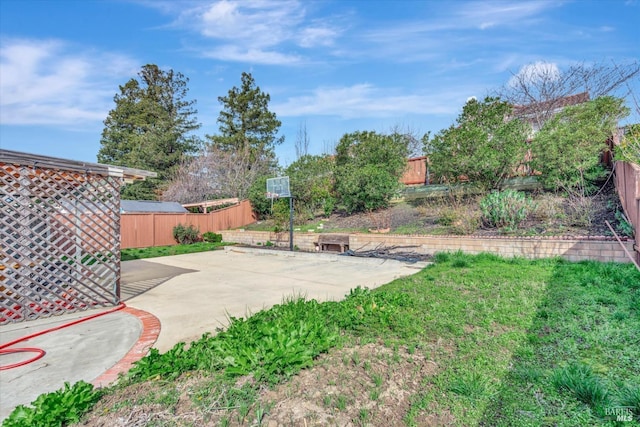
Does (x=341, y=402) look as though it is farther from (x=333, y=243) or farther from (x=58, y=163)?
(x=333, y=243)

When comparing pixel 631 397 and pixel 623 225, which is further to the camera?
pixel 623 225

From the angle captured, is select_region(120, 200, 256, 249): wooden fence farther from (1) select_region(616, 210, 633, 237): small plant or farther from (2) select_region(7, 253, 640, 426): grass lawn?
(1) select_region(616, 210, 633, 237): small plant

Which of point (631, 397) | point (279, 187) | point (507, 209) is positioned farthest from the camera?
point (279, 187)

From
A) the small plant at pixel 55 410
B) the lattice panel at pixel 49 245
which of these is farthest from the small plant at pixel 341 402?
the lattice panel at pixel 49 245

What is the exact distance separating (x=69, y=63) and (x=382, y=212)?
10261 mm

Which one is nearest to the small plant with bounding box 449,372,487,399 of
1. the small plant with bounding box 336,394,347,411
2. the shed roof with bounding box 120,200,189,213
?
the small plant with bounding box 336,394,347,411

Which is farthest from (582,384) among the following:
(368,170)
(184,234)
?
(184,234)

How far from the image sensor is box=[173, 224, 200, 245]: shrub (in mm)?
14242

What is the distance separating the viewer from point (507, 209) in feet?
25.8

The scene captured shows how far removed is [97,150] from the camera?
27.4 meters

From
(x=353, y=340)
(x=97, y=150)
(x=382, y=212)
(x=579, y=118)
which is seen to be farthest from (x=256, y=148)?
(x=353, y=340)

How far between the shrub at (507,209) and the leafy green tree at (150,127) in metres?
22.9

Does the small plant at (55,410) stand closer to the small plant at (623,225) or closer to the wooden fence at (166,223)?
the small plant at (623,225)

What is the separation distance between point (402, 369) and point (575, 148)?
8.90 metres
